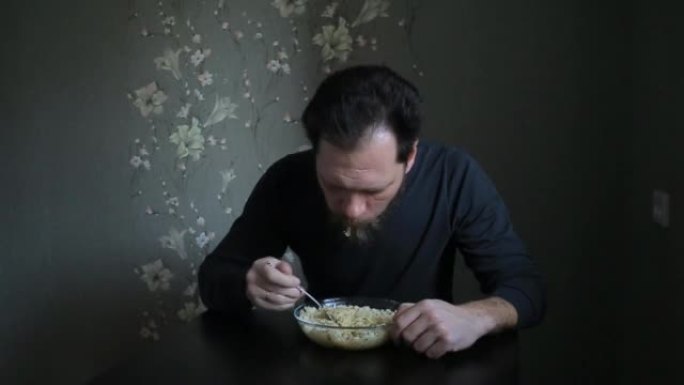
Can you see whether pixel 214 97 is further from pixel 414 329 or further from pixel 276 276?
pixel 414 329

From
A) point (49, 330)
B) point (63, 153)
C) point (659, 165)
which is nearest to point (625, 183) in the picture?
point (659, 165)

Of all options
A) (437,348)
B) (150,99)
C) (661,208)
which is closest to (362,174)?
(437,348)

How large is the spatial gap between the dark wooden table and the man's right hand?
0.05 metres

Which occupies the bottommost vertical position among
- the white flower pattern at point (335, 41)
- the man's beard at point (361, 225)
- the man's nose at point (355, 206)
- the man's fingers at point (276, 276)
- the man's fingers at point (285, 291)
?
the man's fingers at point (285, 291)

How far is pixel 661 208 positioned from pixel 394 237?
2.16 ft

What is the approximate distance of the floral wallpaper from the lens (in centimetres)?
218

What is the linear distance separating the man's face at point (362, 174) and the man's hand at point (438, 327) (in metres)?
0.22

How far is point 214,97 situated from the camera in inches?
89.9

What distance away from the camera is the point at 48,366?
2512mm

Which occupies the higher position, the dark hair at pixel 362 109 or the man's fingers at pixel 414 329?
the dark hair at pixel 362 109

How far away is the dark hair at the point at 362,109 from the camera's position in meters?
1.33

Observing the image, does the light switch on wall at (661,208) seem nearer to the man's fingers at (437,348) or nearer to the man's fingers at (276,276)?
the man's fingers at (437,348)

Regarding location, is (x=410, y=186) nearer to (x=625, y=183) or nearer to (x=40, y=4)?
(x=625, y=183)

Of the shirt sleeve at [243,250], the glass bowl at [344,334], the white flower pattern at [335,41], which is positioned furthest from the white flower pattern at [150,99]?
the glass bowl at [344,334]
